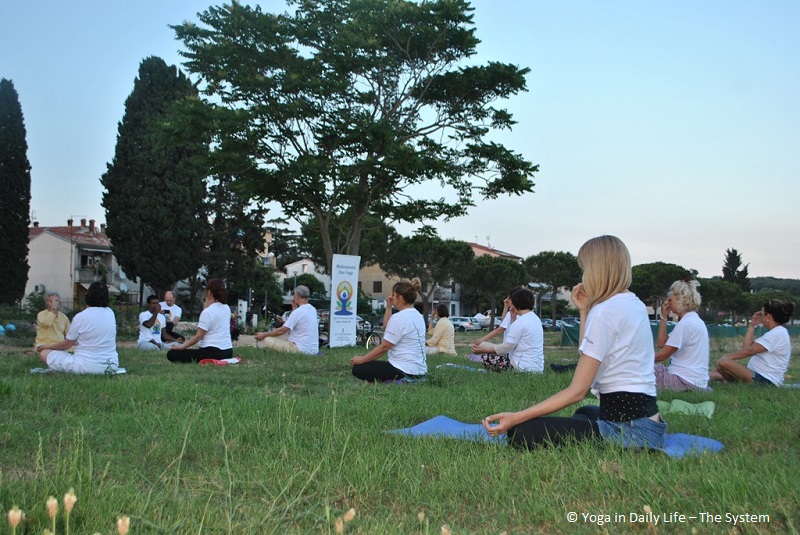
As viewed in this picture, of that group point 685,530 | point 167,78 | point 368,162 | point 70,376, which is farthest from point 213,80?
point 167,78

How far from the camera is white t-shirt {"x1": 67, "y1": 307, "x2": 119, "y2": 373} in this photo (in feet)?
27.3

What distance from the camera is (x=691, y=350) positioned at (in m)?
7.97

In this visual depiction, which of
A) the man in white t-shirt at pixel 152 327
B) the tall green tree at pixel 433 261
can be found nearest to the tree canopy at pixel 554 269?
the tall green tree at pixel 433 261

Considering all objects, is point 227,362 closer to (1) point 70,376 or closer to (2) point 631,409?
(1) point 70,376

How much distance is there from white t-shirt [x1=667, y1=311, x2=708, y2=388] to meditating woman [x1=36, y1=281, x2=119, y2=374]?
6.38m

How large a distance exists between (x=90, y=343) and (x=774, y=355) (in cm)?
821

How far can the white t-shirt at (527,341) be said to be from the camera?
34.2 feet

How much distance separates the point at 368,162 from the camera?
813 inches

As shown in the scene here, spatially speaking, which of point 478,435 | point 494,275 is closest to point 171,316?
point 478,435

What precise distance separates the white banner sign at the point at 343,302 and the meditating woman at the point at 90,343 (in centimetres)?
1005

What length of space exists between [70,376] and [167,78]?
3628 centimetres

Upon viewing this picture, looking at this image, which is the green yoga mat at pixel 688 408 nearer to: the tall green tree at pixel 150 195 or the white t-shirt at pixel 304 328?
the white t-shirt at pixel 304 328

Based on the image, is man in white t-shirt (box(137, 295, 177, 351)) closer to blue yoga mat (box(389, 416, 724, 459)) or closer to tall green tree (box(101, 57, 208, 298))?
blue yoga mat (box(389, 416, 724, 459))

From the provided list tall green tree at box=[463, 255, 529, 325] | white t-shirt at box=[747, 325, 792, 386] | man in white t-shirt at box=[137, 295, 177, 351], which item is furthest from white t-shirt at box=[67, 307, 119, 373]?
tall green tree at box=[463, 255, 529, 325]
